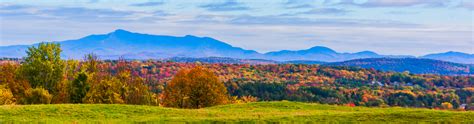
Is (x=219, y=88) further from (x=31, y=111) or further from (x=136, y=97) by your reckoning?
(x=31, y=111)

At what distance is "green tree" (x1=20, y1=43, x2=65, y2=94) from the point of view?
61750 mm

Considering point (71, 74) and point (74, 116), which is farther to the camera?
point (71, 74)

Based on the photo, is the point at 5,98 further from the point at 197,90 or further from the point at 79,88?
the point at 197,90

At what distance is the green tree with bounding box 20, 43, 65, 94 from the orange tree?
1534cm

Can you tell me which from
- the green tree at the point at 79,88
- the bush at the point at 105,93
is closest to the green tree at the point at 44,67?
the green tree at the point at 79,88

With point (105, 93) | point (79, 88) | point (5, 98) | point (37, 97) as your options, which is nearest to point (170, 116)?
point (105, 93)

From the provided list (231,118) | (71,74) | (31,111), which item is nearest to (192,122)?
(231,118)

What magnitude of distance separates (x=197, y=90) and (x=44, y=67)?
1916 cm

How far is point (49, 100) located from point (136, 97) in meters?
9.91

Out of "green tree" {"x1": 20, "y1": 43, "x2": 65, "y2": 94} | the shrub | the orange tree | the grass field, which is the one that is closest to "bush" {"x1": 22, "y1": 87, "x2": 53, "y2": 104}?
"green tree" {"x1": 20, "y1": 43, "x2": 65, "y2": 94}

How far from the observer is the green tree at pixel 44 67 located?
61.8m

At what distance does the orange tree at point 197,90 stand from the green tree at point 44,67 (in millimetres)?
15338

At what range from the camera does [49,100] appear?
55.8 metres

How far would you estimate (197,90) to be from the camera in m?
58.4
